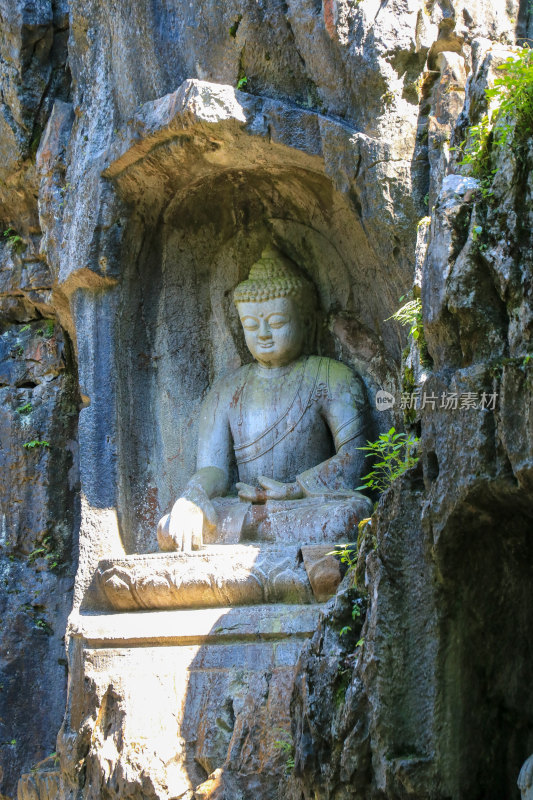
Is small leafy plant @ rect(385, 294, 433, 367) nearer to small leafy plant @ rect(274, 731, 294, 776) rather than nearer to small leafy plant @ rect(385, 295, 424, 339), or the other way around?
small leafy plant @ rect(385, 295, 424, 339)

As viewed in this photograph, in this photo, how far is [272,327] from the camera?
7082 mm

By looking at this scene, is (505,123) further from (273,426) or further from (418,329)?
(273,426)

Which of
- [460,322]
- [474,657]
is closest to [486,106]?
[460,322]

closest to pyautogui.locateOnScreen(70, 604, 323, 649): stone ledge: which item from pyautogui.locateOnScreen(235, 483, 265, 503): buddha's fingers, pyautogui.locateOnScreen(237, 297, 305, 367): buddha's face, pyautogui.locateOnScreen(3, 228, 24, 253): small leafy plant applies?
pyautogui.locateOnScreen(235, 483, 265, 503): buddha's fingers

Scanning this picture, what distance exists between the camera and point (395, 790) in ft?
12.7

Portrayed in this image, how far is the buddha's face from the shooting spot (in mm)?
7066

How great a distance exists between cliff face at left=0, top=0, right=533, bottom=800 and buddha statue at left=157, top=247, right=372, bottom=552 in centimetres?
22

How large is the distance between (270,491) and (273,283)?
134 centimetres

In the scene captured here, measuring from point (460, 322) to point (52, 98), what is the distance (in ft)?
14.4

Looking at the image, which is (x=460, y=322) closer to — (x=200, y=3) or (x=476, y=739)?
(x=476, y=739)

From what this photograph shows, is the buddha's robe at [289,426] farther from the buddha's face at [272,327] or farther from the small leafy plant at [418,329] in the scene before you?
the small leafy plant at [418,329]

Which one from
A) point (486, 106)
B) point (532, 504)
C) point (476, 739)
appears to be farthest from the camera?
point (486, 106)

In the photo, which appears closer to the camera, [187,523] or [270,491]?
[187,523]

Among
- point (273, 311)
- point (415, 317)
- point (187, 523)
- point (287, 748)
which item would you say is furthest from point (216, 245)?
point (287, 748)
